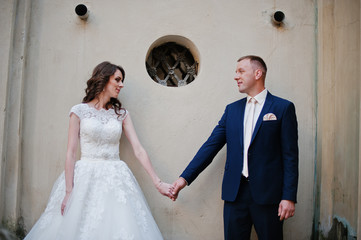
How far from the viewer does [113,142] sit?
→ 115 inches

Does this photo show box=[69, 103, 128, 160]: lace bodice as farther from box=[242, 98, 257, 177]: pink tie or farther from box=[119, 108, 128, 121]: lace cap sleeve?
box=[242, 98, 257, 177]: pink tie

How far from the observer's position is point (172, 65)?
12.2 feet

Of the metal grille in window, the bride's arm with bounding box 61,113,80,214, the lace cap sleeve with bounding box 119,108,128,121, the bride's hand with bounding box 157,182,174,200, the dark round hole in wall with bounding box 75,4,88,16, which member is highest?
the dark round hole in wall with bounding box 75,4,88,16

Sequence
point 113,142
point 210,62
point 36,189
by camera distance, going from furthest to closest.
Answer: point 210,62, point 36,189, point 113,142

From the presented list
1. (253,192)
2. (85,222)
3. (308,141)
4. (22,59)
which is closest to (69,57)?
(22,59)

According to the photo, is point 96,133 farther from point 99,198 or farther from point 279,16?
point 279,16

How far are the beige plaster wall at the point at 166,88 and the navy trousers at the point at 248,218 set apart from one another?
54 centimetres

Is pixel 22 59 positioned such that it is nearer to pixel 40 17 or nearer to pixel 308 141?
pixel 40 17

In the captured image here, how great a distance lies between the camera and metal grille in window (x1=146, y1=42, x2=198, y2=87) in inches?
141

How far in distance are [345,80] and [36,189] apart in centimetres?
341

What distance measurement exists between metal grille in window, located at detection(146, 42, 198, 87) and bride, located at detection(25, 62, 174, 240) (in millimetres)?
636

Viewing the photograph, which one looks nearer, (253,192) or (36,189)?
(253,192)

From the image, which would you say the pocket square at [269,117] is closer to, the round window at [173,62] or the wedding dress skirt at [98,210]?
the round window at [173,62]

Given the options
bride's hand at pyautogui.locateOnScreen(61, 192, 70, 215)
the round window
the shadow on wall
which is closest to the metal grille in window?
the round window
